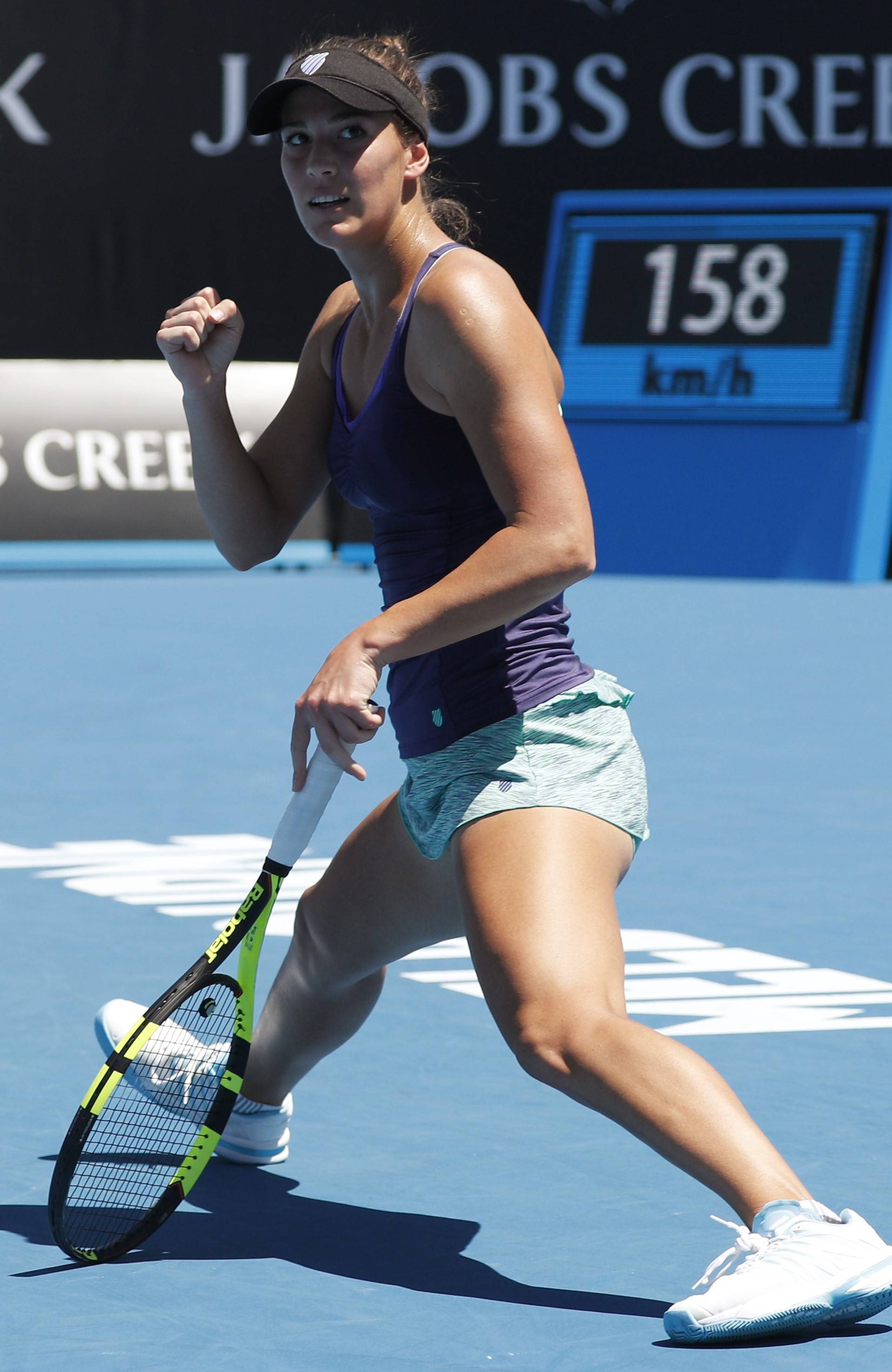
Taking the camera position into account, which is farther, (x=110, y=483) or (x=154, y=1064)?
(x=110, y=483)

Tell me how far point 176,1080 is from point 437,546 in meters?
0.81

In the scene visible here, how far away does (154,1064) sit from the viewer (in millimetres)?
2955

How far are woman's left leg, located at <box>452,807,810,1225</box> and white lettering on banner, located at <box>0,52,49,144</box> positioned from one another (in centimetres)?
1491

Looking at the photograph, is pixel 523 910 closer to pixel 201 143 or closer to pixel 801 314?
pixel 801 314

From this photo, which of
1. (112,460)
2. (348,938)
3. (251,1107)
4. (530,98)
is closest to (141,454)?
(112,460)

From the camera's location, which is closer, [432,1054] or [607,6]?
[432,1054]

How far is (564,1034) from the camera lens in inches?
99.7

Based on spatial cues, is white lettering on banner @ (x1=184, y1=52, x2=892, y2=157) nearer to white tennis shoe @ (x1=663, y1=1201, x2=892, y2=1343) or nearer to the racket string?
the racket string

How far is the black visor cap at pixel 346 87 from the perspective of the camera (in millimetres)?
2775

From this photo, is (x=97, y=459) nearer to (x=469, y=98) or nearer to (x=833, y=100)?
(x=469, y=98)

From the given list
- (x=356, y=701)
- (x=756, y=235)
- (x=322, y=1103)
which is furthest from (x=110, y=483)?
(x=356, y=701)

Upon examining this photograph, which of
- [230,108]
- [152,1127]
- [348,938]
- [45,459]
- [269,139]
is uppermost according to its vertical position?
[230,108]

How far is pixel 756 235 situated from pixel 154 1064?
1253cm

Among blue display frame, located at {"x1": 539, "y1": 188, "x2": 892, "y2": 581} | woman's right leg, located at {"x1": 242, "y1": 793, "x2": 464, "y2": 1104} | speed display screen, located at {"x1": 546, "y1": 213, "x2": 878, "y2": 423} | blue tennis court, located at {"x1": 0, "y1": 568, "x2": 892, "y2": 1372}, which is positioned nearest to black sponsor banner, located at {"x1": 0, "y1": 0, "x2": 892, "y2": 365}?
blue display frame, located at {"x1": 539, "y1": 188, "x2": 892, "y2": 581}
